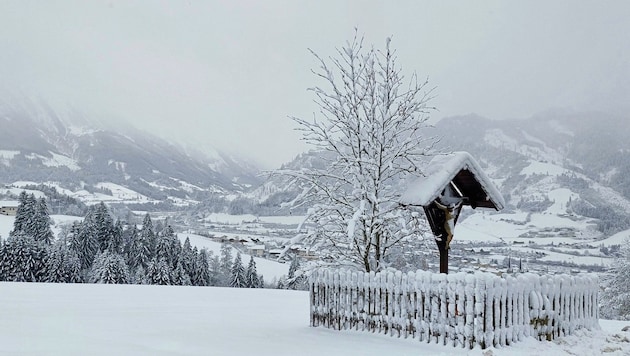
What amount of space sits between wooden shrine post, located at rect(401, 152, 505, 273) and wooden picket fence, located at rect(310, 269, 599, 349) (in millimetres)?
2018

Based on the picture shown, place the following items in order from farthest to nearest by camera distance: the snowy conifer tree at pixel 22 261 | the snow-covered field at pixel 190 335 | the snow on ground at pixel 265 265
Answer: the snow on ground at pixel 265 265, the snowy conifer tree at pixel 22 261, the snow-covered field at pixel 190 335

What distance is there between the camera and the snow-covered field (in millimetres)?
8516

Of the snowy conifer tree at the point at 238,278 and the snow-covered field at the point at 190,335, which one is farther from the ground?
the snow-covered field at the point at 190,335

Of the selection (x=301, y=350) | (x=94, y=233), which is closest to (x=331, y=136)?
(x=301, y=350)

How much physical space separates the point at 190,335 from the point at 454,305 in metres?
4.91

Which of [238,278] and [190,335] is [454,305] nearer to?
[190,335]

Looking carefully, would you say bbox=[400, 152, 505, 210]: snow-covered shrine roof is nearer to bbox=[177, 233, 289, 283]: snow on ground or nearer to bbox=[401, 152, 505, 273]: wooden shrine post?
bbox=[401, 152, 505, 273]: wooden shrine post

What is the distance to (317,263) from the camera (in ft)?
41.7

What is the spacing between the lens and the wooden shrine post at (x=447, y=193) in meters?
11.8

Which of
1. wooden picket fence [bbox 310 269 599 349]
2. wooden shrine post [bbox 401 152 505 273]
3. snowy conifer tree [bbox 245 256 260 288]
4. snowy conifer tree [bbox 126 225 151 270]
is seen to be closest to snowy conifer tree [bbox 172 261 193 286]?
snowy conifer tree [bbox 126 225 151 270]

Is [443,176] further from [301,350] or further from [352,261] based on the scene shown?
[301,350]

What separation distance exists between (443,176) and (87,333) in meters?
7.77

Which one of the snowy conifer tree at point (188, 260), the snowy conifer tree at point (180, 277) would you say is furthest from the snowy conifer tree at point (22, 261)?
the snowy conifer tree at point (188, 260)

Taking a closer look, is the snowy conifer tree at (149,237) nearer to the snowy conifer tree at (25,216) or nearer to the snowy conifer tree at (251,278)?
the snowy conifer tree at (251,278)
